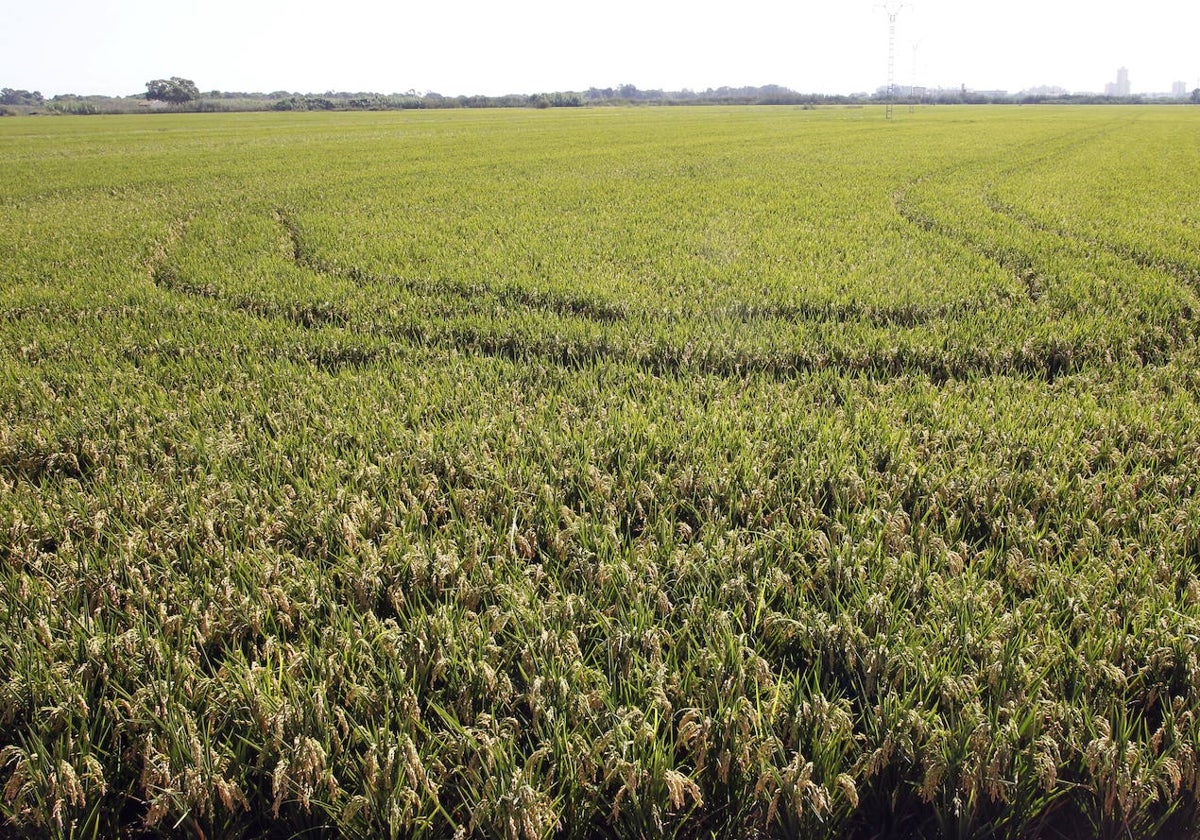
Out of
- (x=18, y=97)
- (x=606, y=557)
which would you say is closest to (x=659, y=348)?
(x=606, y=557)

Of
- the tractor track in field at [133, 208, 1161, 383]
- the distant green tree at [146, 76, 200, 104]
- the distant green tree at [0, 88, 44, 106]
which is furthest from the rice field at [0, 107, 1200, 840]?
the distant green tree at [0, 88, 44, 106]

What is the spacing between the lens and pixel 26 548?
10.0 ft

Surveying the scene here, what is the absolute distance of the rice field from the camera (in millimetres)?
1878

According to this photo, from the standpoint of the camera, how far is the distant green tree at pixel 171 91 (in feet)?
408

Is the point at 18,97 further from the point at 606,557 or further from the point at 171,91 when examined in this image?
the point at 606,557

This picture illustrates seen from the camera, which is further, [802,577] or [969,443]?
[969,443]

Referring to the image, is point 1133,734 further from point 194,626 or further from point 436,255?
point 436,255

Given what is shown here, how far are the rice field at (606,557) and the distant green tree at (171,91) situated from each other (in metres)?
145

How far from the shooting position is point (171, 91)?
125 metres

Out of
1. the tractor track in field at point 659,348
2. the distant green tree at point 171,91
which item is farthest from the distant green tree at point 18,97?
the tractor track in field at point 659,348

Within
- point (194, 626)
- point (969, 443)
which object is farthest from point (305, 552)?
point (969, 443)

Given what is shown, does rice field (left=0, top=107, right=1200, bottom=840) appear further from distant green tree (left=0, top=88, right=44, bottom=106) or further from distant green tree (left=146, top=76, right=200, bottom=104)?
distant green tree (left=0, top=88, right=44, bottom=106)

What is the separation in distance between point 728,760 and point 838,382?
3508 millimetres

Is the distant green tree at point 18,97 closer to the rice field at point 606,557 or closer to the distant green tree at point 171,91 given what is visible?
the distant green tree at point 171,91
